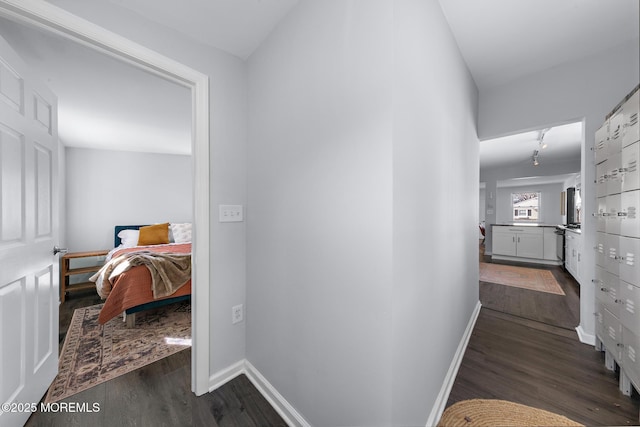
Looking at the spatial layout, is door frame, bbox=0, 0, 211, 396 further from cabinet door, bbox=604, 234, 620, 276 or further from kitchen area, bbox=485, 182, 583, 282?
kitchen area, bbox=485, 182, 583, 282

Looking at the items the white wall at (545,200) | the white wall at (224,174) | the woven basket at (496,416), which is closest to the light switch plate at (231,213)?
the white wall at (224,174)

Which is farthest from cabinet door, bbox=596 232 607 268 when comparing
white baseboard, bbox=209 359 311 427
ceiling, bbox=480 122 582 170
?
white baseboard, bbox=209 359 311 427

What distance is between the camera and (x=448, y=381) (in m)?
1.54

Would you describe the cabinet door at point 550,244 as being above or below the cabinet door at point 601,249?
below

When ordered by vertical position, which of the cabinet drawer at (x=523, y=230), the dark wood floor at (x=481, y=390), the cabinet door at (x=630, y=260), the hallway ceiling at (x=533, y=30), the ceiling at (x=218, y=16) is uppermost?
the hallway ceiling at (x=533, y=30)

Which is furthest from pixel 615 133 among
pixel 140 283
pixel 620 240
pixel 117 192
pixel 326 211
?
pixel 117 192

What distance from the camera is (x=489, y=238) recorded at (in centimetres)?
607

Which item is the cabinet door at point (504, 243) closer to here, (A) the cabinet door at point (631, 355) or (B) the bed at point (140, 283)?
(A) the cabinet door at point (631, 355)

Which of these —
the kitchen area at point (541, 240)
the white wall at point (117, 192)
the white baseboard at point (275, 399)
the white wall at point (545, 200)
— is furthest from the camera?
the white wall at point (545, 200)

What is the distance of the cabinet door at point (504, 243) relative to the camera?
541cm

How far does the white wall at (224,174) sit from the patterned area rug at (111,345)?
788 millimetres

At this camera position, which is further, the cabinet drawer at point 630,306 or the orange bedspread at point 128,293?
the orange bedspread at point 128,293

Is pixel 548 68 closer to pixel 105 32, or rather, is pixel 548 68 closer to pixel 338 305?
pixel 338 305

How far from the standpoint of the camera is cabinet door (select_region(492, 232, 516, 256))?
5410mm
